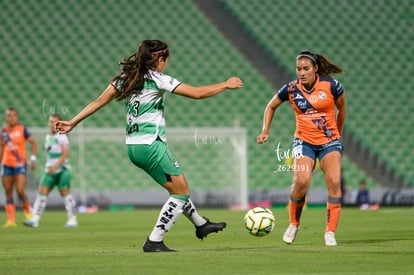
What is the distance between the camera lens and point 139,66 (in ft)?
27.7

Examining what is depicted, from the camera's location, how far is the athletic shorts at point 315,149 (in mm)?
9492

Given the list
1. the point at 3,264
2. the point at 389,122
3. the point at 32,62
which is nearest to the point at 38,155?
the point at 32,62

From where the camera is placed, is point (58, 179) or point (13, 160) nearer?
point (58, 179)

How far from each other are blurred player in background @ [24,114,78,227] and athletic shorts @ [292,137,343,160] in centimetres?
703

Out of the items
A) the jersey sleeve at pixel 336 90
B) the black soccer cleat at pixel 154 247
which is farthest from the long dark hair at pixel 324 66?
the black soccer cleat at pixel 154 247

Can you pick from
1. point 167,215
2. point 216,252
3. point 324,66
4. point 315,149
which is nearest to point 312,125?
point 315,149

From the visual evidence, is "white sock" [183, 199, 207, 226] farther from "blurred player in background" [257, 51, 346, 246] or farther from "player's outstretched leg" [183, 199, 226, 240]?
"blurred player in background" [257, 51, 346, 246]

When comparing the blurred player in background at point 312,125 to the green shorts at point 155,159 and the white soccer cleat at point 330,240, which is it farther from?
the green shorts at point 155,159

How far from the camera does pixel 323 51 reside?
25.6 m

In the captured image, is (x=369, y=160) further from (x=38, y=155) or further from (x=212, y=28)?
(x=38, y=155)

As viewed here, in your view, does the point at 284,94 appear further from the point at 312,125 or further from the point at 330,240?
the point at 330,240

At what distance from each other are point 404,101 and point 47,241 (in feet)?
52.7

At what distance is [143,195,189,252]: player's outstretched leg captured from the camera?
27.7 feet

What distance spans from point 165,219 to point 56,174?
7.98 metres
